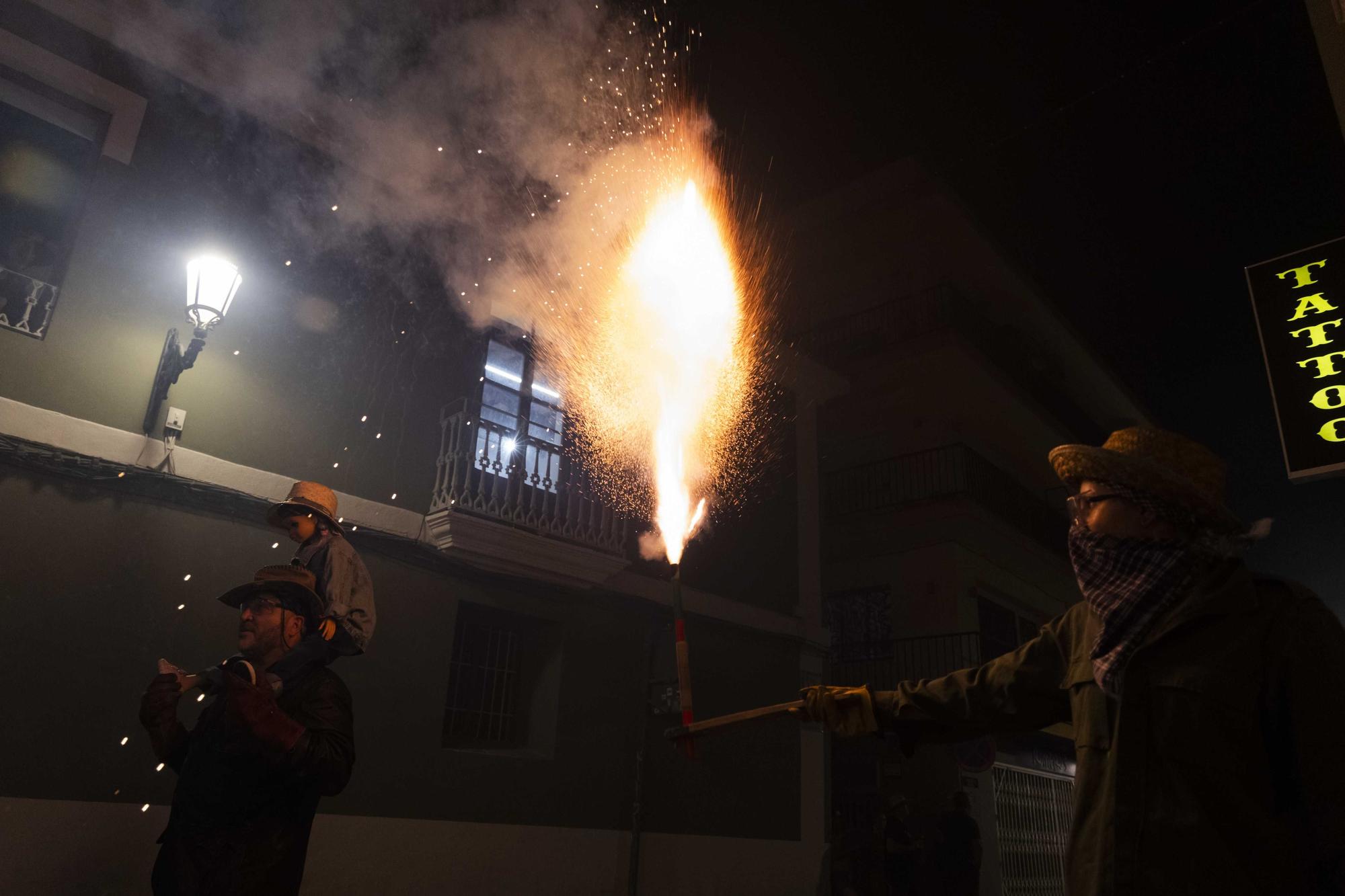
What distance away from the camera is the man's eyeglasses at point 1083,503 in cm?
259

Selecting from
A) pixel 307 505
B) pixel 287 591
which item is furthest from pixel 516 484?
pixel 287 591

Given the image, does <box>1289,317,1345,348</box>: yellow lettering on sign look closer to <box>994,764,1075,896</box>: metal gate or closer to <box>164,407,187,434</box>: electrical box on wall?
<box>164,407,187,434</box>: electrical box on wall

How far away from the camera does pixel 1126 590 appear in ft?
7.94

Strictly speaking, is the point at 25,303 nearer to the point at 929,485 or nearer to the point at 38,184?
the point at 38,184

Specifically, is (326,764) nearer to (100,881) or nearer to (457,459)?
(100,881)

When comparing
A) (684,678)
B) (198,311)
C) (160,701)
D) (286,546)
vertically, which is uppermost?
(198,311)

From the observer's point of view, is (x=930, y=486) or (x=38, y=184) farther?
(x=930, y=486)

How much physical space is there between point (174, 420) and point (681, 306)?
192 inches

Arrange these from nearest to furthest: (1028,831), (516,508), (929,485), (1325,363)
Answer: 1. (1325,363)
2. (516,508)
3. (1028,831)
4. (929,485)

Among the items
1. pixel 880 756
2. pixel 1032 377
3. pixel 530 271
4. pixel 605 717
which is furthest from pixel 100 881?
pixel 1032 377

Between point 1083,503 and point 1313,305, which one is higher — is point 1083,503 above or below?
below

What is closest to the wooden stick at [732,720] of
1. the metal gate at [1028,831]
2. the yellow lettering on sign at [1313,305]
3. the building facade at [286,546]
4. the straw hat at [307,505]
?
the straw hat at [307,505]

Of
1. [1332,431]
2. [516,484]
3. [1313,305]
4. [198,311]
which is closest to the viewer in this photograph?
[1332,431]

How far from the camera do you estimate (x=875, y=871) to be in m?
11.9
